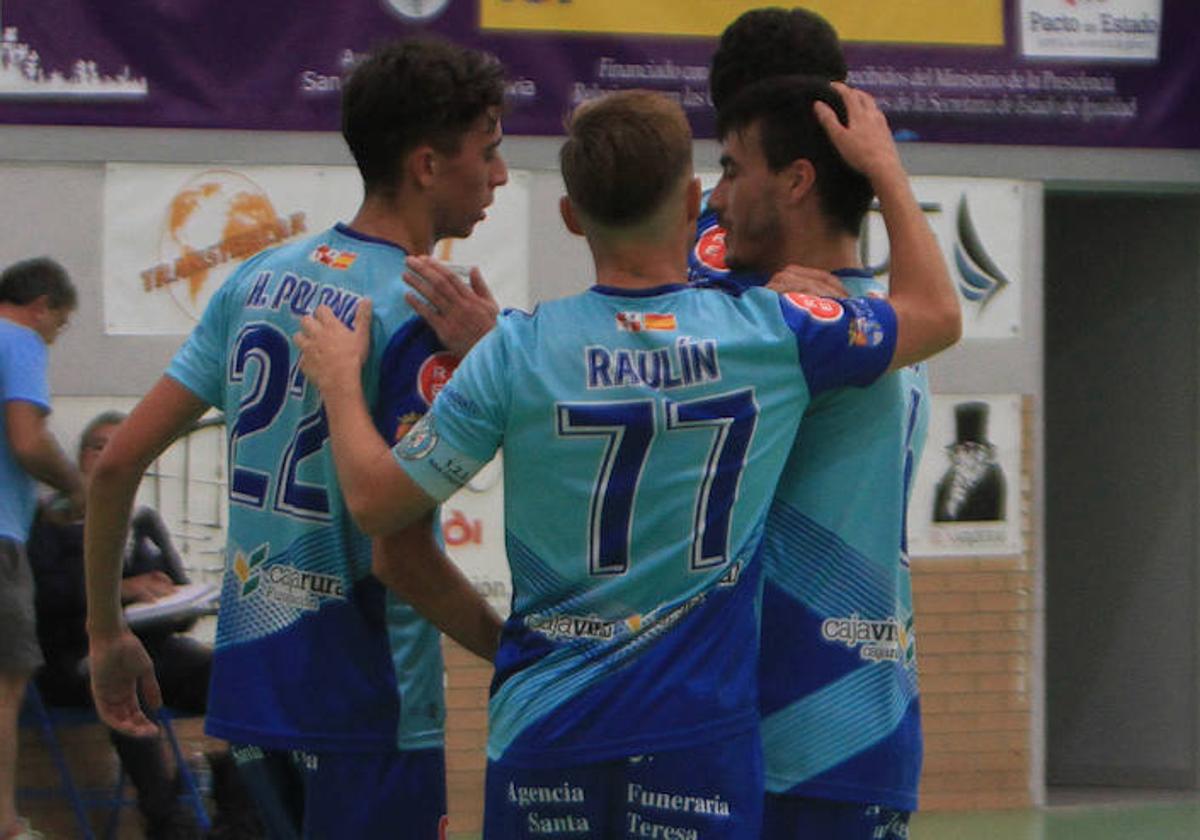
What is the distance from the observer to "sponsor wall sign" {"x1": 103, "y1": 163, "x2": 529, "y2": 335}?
752cm

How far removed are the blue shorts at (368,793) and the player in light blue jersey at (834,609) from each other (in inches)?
19.3

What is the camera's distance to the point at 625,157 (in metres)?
2.76

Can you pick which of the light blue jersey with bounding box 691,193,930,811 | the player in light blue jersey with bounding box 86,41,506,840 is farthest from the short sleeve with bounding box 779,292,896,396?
the player in light blue jersey with bounding box 86,41,506,840

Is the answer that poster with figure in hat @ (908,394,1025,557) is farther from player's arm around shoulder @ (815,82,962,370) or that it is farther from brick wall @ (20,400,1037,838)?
player's arm around shoulder @ (815,82,962,370)

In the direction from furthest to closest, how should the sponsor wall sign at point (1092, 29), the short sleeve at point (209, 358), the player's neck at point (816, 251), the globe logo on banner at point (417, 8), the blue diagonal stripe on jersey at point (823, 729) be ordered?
the sponsor wall sign at point (1092, 29) < the globe logo on banner at point (417, 8) < the short sleeve at point (209, 358) < the player's neck at point (816, 251) < the blue diagonal stripe on jersey at point (823, 729)

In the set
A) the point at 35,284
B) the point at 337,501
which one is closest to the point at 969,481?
the point at 35,284

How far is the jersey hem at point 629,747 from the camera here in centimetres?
275

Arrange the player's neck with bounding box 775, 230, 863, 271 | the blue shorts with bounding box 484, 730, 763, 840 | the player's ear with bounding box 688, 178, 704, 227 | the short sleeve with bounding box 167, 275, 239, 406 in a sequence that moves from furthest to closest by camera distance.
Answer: the short sleeve with bounding box 167, 275, 239, 406
the player's neck with bounding box 775, 230, 863, 271
the player's ear with bounding box 688, 178, 704, 227
the blue shorts with bounding box 484, 730, 763, 840

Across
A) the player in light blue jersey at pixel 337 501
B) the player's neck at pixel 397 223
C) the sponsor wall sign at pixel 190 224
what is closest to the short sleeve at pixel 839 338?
the player in light blue jersey at pixel 337 501

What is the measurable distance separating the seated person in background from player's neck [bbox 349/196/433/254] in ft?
12.9

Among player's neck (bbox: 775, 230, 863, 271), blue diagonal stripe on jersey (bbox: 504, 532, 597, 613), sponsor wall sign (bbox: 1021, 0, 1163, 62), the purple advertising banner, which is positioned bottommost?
blue diagonal stripe on jersey (bbox: 504, 532, 597, 613)

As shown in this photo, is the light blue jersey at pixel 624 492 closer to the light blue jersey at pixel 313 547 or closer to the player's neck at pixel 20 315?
the light blue jersey at pixel 313 547

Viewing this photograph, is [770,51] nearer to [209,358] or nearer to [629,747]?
[209,358]

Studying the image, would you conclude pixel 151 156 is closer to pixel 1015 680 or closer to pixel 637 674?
pixel 1015 680
